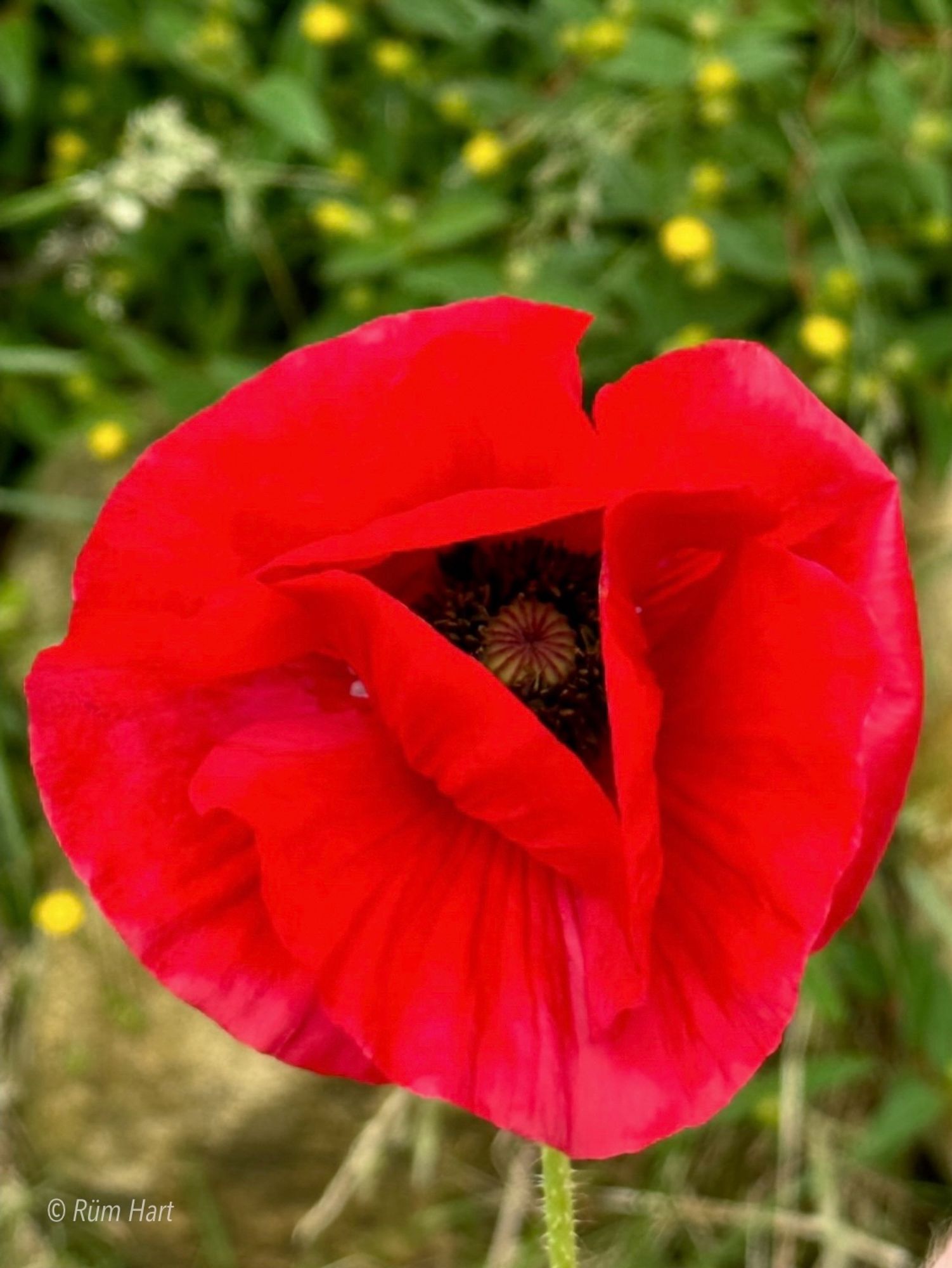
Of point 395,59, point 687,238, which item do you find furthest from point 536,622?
point 395,59

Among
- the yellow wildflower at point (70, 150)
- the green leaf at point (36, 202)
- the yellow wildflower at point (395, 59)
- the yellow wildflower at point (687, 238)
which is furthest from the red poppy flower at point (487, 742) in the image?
the yellow wildflower at point (70, 150)

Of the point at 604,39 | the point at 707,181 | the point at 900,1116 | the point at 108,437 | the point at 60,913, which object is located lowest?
the point at 900,1116

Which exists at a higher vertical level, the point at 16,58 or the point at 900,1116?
the point at 16,58

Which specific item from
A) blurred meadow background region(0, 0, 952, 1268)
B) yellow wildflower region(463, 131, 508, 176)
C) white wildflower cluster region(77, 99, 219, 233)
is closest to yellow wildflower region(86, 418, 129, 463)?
blurred meadow background region(0, 0, 952, 1268)

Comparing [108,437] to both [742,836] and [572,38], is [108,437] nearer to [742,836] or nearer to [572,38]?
[572,38]

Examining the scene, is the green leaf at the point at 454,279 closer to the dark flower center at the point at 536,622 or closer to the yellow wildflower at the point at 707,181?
the yellow wildflower at the point at 707,181

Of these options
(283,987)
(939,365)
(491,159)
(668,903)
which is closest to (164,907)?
(283,987)
